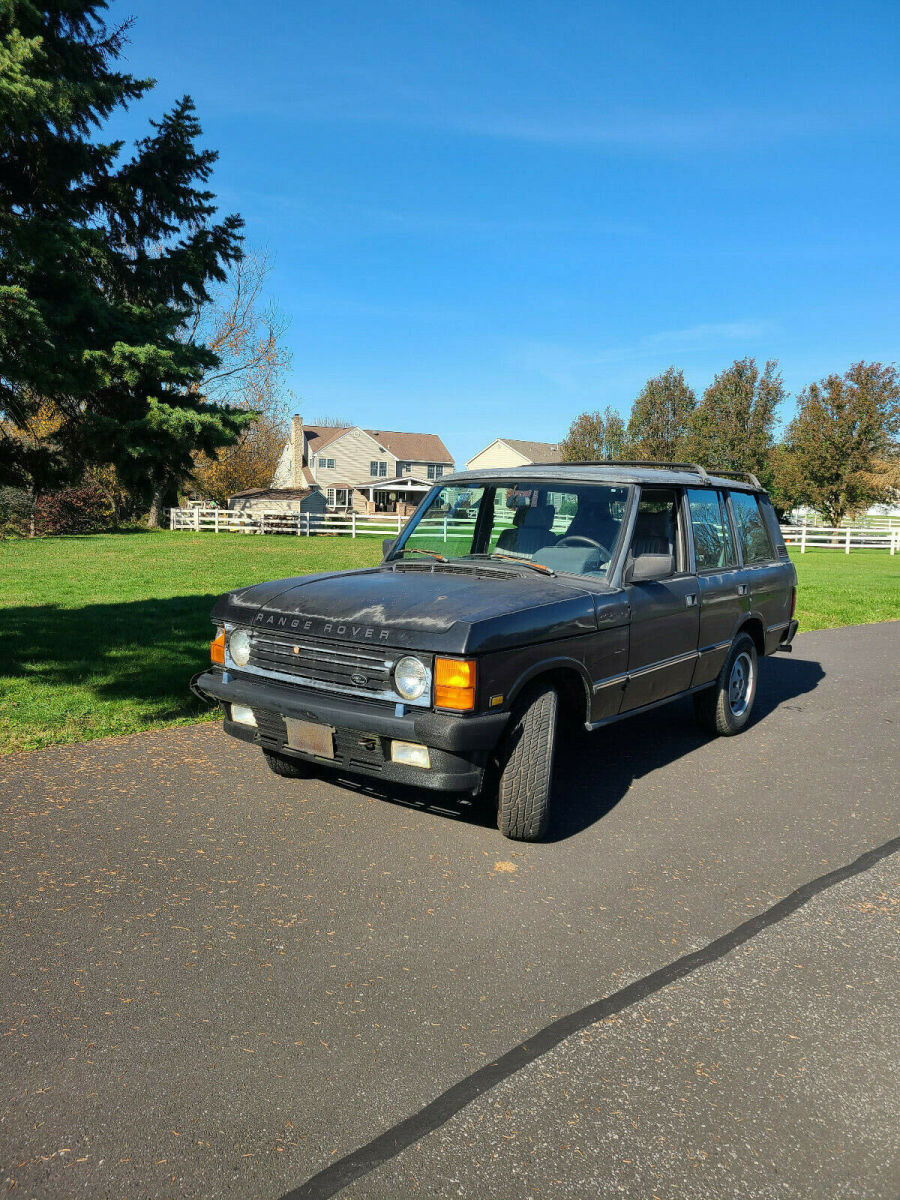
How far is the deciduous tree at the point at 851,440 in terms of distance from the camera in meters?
50.7

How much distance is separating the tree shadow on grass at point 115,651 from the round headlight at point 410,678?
3380 millimetres

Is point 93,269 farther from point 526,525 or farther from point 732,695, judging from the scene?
point 732,695

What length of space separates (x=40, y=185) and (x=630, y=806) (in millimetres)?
7518

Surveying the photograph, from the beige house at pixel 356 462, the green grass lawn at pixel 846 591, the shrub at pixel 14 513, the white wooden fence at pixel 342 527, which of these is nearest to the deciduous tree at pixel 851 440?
the white wooden fence at pixel 342 527

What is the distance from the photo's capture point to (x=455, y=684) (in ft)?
12.8

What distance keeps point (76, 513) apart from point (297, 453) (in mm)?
41785

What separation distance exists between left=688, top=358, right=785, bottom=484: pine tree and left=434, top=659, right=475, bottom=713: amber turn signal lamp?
60020mm

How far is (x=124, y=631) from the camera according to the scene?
415 inches

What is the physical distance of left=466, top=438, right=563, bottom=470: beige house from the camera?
8606 cm

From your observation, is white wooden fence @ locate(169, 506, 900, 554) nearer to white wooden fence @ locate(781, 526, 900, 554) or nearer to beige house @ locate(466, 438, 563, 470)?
white wooden fence @ locate(781, 526, 900, 554)

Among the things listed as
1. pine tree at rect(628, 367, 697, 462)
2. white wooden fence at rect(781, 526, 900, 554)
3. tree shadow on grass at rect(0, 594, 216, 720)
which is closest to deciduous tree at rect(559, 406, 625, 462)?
pine tree at rect(628, 367, 697, 462)

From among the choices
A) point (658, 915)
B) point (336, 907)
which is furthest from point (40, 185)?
Answer: point (658, 915)

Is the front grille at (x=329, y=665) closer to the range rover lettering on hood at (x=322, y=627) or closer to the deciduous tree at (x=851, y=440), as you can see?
the range rover lettering on hood at (x=322, y=627)

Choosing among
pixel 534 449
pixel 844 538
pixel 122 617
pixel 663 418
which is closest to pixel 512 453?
pixel 534 449
